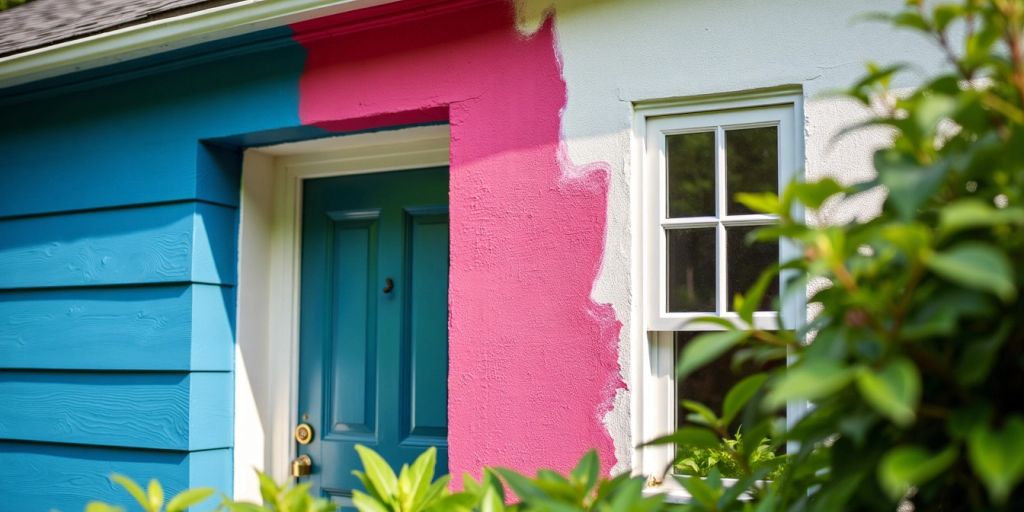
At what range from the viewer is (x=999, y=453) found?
37.5 inches

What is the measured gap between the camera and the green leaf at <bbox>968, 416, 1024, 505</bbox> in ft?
2.98

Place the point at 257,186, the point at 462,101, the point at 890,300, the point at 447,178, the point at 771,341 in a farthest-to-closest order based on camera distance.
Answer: the point at 257,186, the point at 447,178, the point at 462,101, the point at 771,341, the point at 890,300

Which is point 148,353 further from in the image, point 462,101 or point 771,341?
point 771,341

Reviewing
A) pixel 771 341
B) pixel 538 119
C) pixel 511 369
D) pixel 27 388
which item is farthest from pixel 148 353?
pixel 771 341

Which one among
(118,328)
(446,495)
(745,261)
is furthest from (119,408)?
(446,495)

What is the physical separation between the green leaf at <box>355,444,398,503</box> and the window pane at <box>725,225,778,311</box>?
2058mm

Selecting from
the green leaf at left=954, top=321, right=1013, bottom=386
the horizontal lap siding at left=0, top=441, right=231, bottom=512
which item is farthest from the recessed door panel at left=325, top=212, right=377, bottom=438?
the green leaf at left=954, top=321, right=1013, bottom=386

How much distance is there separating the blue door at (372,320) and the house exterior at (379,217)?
0.01 meters

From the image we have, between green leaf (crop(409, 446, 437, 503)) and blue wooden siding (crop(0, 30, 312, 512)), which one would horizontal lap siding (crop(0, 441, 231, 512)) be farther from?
green leaf (crop(409, 446, 437, 503))

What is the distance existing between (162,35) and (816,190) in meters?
3.78

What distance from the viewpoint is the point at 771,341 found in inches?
52.1

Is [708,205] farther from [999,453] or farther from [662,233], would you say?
[999,453]

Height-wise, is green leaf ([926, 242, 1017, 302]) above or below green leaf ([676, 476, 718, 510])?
above

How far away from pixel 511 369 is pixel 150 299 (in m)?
1.93
